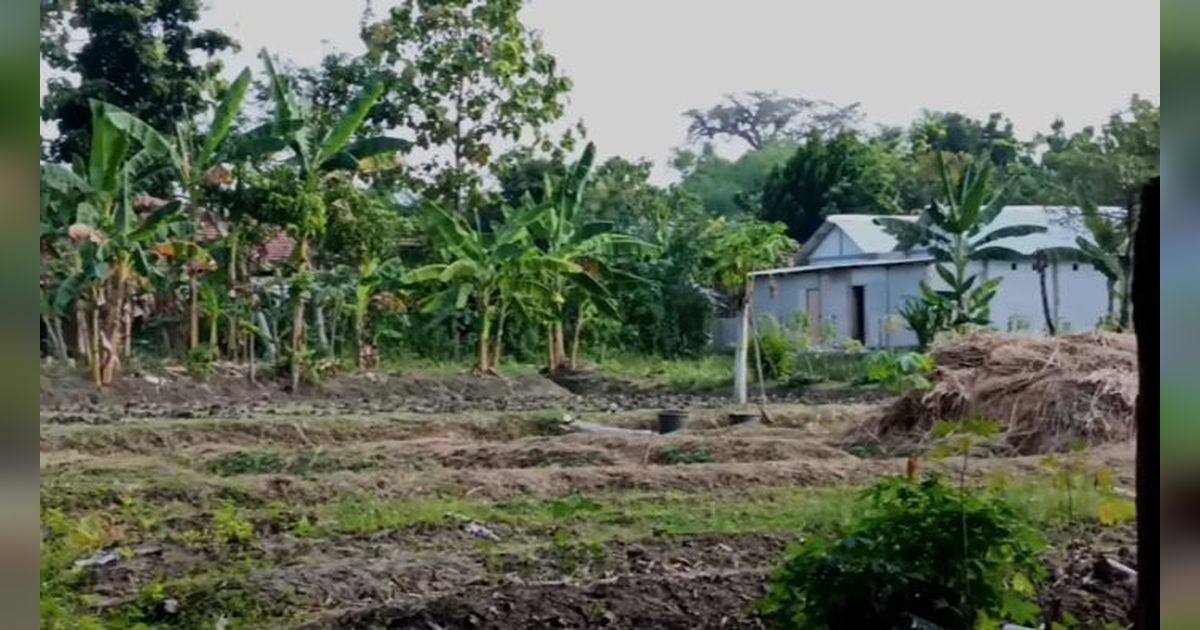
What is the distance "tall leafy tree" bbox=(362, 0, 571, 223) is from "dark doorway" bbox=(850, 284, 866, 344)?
89 centimetres

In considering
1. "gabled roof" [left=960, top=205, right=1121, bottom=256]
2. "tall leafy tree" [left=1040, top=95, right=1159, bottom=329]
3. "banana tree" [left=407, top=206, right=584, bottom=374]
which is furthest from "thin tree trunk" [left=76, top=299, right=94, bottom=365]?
"tall leafy tree" [left=1040, top=95, right=1159, bottom=329]

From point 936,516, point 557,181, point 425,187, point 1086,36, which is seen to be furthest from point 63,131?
point 1086,36

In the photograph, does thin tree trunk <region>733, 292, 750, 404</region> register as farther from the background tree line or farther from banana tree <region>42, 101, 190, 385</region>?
banana tree <region>42, 101, 190, 385</region>

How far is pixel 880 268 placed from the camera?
3.24 meters

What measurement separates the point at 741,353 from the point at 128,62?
1784 mm

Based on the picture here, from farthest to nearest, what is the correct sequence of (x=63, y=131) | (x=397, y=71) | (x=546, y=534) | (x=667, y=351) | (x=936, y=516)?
(x=667, y=351) → (x=397, y=71) → (x=546, y=534) → (x=63, y=131) → (x=936, y=516)

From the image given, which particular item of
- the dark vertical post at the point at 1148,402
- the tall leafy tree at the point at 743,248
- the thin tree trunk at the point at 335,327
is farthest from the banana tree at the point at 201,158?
→ the dark vertical post at the point at 1148,402

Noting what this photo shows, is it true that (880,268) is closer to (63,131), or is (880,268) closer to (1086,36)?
(1086,36)

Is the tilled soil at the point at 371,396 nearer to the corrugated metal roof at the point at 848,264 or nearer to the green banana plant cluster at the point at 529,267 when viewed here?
the green banana plant cluster at the point at 529,267

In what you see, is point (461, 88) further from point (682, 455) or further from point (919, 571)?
point (919, 571)

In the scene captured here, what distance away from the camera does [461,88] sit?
324cm

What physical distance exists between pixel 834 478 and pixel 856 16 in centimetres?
122

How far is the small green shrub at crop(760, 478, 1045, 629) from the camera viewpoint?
5.76 ft

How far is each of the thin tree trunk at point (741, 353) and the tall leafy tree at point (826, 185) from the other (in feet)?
1.04
